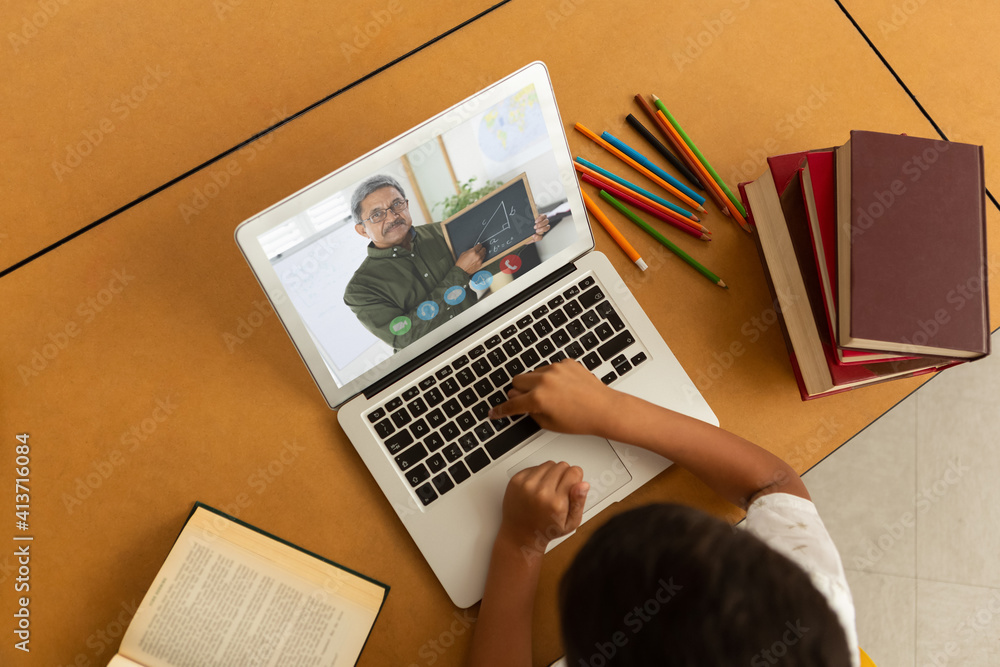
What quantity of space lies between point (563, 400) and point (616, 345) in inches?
4.8

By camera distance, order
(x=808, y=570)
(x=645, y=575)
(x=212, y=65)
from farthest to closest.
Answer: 1. (x=212, y=65)
2. (x=808, y=570)
3. (x=645, y=575)

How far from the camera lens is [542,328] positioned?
0.78m

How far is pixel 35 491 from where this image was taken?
28.6 inches

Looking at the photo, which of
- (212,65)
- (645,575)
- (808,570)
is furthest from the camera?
(212,65)

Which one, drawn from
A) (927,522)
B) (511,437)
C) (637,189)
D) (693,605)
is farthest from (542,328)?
(927,522)

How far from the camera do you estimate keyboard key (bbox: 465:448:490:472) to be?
0.73 metres

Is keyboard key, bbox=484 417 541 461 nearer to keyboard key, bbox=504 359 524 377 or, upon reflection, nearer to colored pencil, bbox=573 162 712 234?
keyboard key, bbox=504 359 524 377

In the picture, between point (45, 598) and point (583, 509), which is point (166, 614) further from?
point (583, 509)

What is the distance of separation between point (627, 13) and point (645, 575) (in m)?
0.78

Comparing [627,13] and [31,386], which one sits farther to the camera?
[627,13]

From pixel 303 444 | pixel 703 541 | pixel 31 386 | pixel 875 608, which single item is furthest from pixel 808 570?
pixel 31 386

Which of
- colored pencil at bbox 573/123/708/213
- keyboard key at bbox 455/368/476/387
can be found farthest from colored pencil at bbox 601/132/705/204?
keyboard key at bbox 455/368/476/387

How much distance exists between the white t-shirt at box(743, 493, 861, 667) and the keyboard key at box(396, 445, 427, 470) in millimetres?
408

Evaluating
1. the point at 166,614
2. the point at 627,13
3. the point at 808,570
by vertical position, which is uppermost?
the point at 627,13
